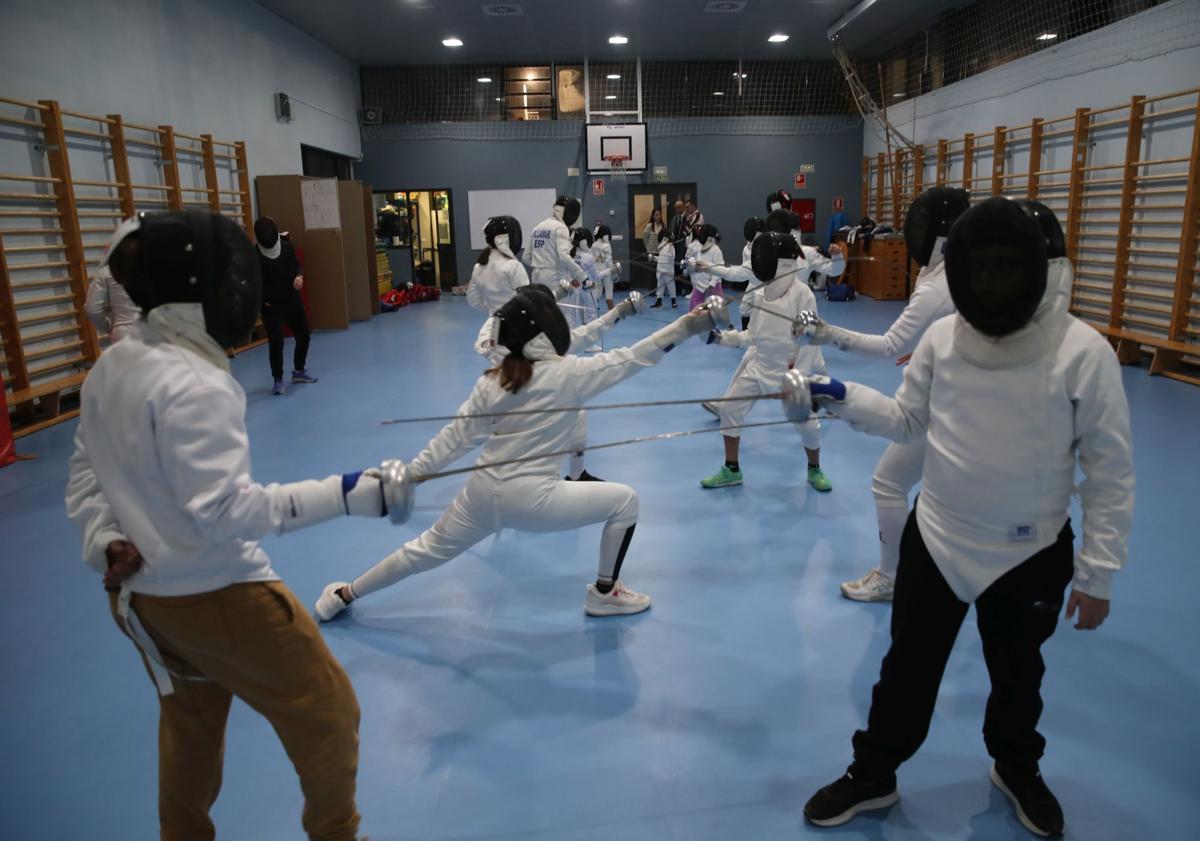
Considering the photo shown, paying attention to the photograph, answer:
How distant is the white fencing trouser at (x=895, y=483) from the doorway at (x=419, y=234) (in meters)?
12.4

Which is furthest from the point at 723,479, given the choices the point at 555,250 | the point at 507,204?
the point at 507,204

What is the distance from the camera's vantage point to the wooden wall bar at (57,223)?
19.0ft

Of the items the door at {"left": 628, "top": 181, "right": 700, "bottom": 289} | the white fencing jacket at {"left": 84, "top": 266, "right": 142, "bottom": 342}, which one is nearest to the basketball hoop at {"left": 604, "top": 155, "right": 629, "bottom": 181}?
the door at {"left": 628, "top": 181, "right": 700, "bottom": 289}

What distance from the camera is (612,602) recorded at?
115 inches

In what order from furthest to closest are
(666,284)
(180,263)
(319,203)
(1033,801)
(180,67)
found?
(666,284)
(319,203)
(180,67)
(1033,801)
(180,263)

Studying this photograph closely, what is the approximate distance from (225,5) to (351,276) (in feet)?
11.8

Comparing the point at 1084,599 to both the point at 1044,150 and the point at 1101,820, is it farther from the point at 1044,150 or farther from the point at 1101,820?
the point at 1044,150

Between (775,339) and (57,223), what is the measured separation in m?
5.72

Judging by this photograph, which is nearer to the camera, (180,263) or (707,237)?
(180,263)

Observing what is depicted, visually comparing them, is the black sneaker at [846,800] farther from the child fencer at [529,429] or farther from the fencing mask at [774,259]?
the fencing mask at [774,259]

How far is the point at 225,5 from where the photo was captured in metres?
8.88

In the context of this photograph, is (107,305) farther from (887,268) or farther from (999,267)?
(887,268)

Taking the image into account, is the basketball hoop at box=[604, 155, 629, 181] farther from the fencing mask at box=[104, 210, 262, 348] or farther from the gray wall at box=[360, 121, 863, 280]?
the fencing mask at box=[104, 210, 262, 348]

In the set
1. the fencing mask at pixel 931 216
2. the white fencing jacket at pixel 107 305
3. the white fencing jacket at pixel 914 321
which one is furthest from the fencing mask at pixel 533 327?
the white fencing jacket at pixel 107 305
